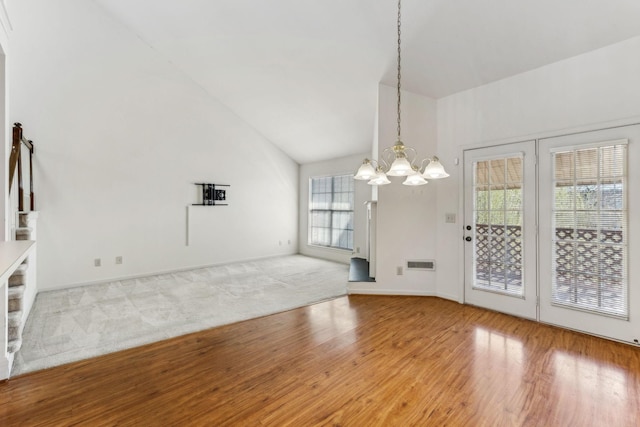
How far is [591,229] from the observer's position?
117 inches

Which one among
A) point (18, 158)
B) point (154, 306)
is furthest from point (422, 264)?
point (18, 158)

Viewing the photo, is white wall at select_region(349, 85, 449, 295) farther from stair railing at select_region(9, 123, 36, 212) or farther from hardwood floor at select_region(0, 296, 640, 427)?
stair railing at select_region(9, 123, 36, 212)

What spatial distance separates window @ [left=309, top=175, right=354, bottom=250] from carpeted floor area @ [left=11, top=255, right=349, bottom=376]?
1.27 metres

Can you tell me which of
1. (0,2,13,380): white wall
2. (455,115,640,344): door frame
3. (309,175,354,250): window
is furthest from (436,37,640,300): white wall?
(0,2,13,380): white wall

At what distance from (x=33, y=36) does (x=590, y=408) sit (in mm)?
7439

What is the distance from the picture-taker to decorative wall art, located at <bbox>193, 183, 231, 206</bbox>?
241 inches

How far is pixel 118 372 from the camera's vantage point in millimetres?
2312

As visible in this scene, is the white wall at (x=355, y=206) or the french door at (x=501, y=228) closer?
the french door at (x=501, y=228)

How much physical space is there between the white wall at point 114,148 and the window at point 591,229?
5768 millimetres

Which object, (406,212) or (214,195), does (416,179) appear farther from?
(214,195)

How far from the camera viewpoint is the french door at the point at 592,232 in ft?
9.09

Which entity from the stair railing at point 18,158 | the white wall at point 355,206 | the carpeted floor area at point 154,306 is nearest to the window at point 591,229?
the carpeted floor area at point 154,306

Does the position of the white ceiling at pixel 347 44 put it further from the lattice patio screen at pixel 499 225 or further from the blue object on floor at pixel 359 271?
the blue object on floor at pixel 359 271

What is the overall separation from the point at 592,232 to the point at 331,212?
16.6ft
